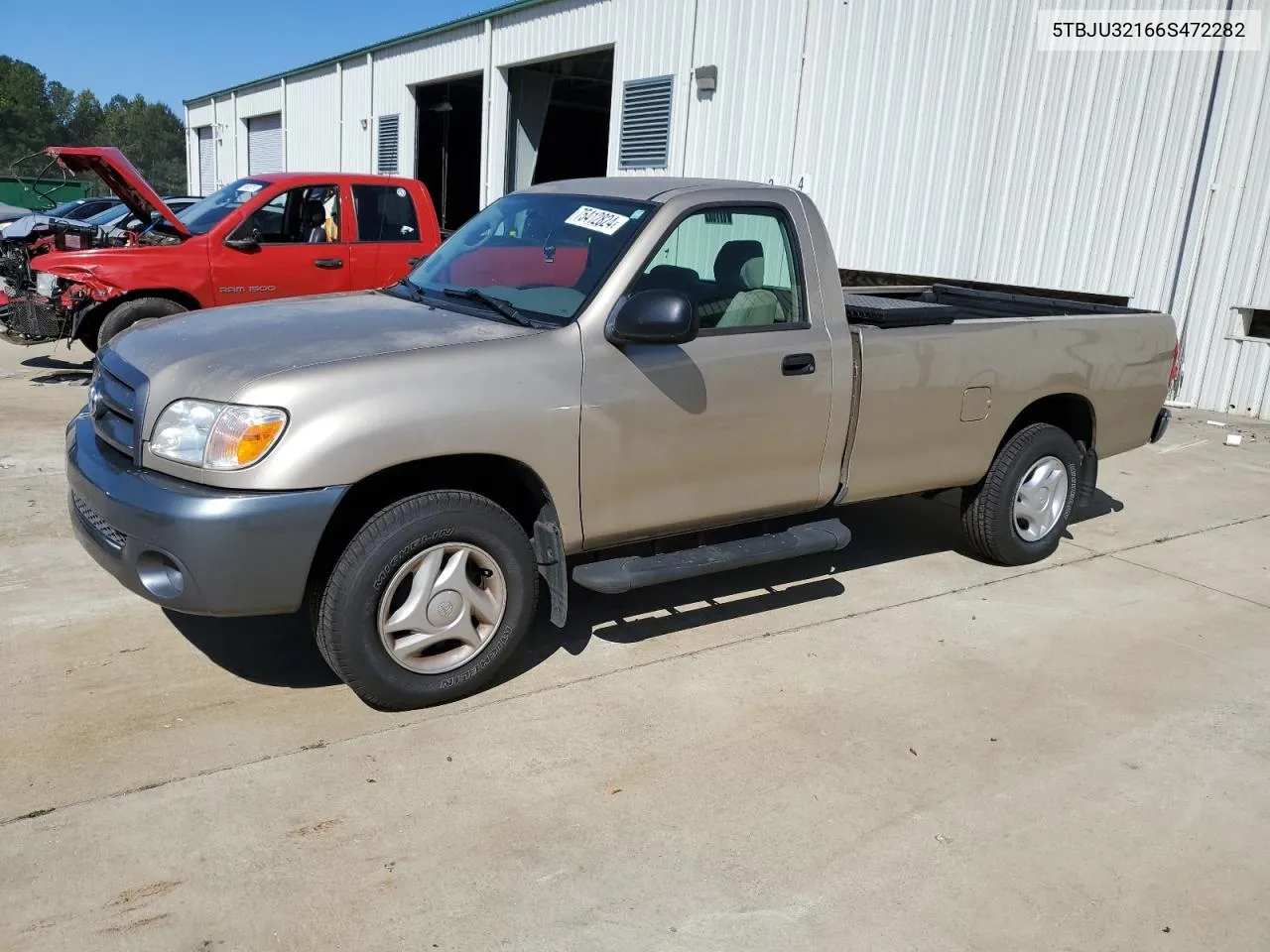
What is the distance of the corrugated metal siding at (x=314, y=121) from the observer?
25.0 metres

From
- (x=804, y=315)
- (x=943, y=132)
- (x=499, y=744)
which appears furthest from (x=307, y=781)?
(x=943, y=132)

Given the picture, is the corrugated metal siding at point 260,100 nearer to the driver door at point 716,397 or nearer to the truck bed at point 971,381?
the truck bed at point 971,381

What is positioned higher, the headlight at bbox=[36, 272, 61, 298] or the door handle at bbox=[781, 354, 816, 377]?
the door handle at bbox=[781, 354, 816, 377]

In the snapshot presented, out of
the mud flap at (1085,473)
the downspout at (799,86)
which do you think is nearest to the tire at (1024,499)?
the mud flap at (1085,473)

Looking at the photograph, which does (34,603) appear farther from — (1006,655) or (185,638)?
(1006,655)

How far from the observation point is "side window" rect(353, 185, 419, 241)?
9.62 m

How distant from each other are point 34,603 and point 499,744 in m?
2.37

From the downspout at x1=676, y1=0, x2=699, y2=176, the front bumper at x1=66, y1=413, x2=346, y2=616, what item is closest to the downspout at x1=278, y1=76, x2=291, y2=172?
the downspout at x1=676, y1=0, x2=699, y2=176

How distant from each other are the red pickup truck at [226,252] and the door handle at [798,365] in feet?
17.2

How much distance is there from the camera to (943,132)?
38.9 ft

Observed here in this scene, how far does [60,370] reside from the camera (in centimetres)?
1037

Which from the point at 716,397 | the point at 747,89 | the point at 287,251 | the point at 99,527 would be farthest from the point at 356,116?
the point at 99,527

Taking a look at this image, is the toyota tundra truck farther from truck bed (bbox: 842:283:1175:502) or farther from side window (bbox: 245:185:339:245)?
side window (bbox: 245:185:339:245)

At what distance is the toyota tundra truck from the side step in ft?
0.05
